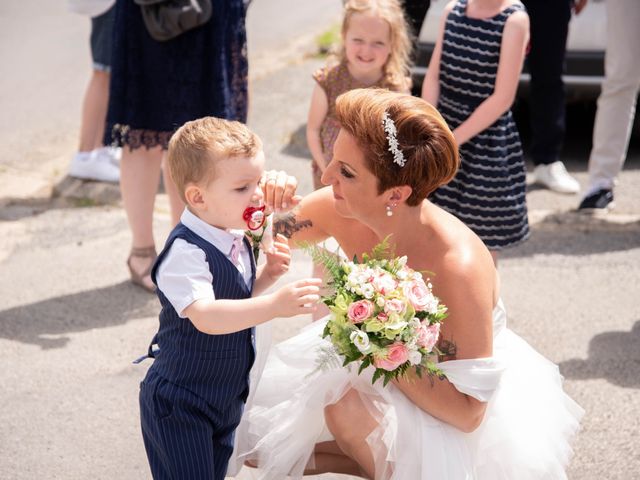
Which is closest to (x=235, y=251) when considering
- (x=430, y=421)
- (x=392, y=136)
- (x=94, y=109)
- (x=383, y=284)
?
(x=383, y=284)

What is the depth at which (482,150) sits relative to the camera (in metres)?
4.32

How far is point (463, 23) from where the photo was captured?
430 centimetres

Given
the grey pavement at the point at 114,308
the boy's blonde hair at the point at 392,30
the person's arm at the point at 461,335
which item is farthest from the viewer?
the boy's blonde hair at the point at 392,30

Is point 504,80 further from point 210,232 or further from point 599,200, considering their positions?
point 210,232

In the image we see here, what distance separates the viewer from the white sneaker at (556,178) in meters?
6.20

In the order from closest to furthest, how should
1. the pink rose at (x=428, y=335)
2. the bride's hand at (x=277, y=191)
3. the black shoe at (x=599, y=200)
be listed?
the pink rose at (x=428, y=335) → the bride's hand at (x=277, y=191) → the black shoe at (x=599, y=200)

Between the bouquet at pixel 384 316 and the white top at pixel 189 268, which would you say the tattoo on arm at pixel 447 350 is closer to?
the bouquet at pixel 384 316

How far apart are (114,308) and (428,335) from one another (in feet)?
7.96

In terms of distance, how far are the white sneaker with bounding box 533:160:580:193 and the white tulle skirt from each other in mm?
3064

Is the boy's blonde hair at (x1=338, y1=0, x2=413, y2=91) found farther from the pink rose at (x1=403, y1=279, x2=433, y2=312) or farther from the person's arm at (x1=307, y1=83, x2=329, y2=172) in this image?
the pink rose at (x1=403, y1=279, x2=433, y2=312)

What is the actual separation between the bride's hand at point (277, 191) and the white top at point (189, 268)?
0.34 meters

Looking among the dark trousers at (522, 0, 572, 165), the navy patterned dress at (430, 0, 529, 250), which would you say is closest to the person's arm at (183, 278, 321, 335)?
the navy patterned dress at (430, 0, 529, 250)

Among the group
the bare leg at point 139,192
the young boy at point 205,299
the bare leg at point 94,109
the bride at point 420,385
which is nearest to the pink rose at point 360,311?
the young boy at point 205,299

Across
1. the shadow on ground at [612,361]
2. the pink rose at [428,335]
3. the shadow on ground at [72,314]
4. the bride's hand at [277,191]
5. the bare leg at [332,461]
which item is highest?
the bride's hand at [277,191]
